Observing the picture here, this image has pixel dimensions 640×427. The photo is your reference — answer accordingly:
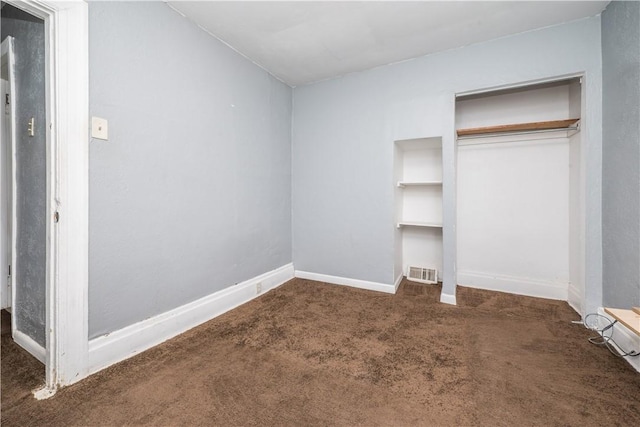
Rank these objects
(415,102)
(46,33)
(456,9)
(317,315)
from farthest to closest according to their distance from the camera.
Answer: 1. (415,102)
2. (317,315)
3. (456,9)
4. (46,33)

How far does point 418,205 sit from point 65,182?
3.06 m

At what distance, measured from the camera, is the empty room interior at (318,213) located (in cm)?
135

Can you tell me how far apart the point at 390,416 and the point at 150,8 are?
9.03 ft

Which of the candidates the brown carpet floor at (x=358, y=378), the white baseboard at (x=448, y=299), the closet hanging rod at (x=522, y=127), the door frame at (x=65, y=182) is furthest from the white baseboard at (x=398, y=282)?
the door frame at (x=65, y=182)

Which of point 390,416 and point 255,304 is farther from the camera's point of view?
point 255,304

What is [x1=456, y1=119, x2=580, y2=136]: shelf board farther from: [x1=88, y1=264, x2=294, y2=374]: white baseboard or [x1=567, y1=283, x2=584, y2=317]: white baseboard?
[x1=88, y1=264, x2=294, y2=374]: white baseboard

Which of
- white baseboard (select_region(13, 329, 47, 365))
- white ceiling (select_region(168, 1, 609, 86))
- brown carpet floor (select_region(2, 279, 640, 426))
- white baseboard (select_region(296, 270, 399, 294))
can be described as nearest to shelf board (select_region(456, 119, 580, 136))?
white ceiling (select_region(168, 1, 609, 86))

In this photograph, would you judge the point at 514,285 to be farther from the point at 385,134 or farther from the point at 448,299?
the point at 385,134

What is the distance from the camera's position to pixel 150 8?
5.69 feet

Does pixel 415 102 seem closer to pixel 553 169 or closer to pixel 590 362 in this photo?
pixel 553 169

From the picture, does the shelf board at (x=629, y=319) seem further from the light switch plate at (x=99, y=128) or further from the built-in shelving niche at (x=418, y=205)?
the light switch plate at (x=99, y=128)

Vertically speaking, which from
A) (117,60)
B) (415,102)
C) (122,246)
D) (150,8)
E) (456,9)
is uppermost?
(456,9)

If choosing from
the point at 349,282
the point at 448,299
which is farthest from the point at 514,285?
the point at 349,282

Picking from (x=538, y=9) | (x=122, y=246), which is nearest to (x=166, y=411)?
(x=122, y=246)
